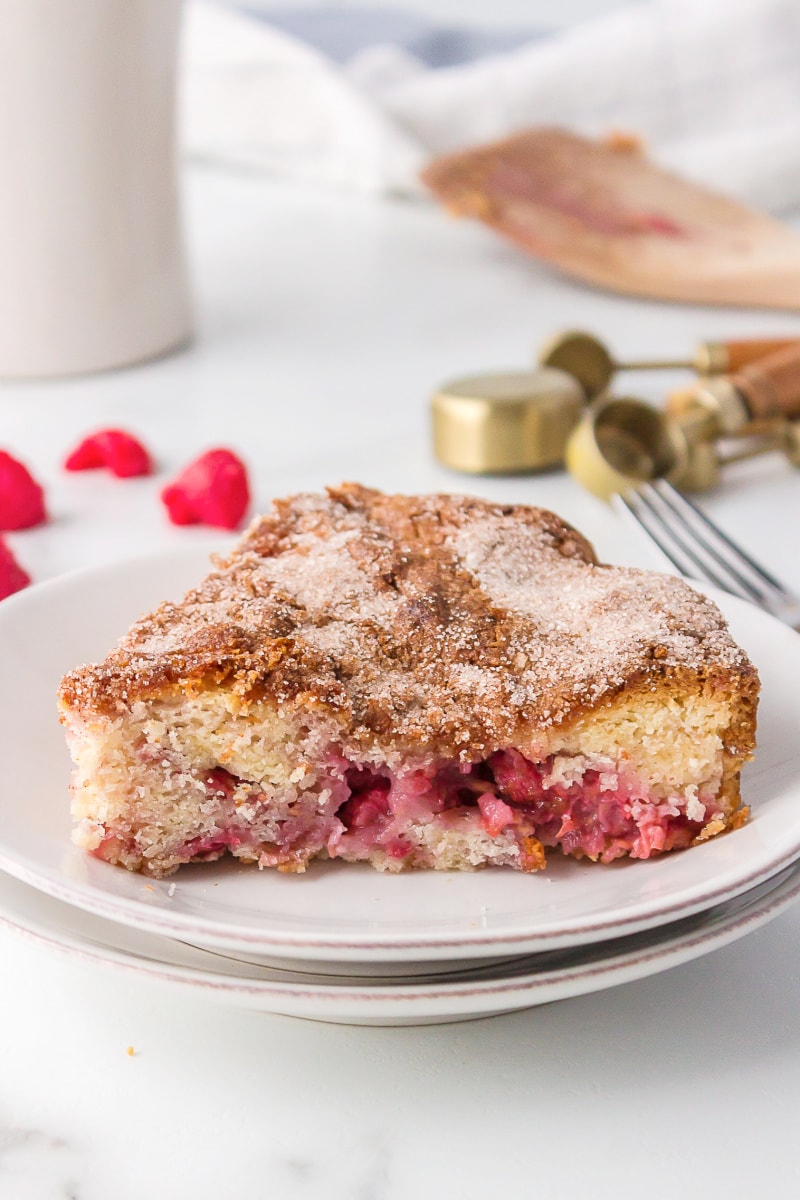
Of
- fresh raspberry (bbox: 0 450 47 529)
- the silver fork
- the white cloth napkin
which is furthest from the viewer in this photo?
the white cloth napkin

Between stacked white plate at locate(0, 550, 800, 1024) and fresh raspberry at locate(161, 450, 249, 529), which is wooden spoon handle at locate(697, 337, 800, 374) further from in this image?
stacked white plate at locate(0, 550, 800, 1024)

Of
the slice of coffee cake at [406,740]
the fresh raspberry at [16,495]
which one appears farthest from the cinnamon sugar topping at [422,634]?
the fresh raspberry at [16,495]

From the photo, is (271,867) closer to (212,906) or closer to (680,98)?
(212,906)

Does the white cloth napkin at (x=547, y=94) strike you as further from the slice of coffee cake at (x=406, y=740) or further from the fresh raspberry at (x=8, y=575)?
the slice of coffee cake at (x=406, y=740)

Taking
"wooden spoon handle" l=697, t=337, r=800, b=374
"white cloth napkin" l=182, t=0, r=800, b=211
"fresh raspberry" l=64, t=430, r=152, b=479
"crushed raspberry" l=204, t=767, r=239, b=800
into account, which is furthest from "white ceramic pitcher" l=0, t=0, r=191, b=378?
"crushed raspberry" l=204, t=767, r=239, b=800

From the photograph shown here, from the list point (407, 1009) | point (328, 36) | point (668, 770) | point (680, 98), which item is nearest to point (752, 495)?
point (668, 770)
